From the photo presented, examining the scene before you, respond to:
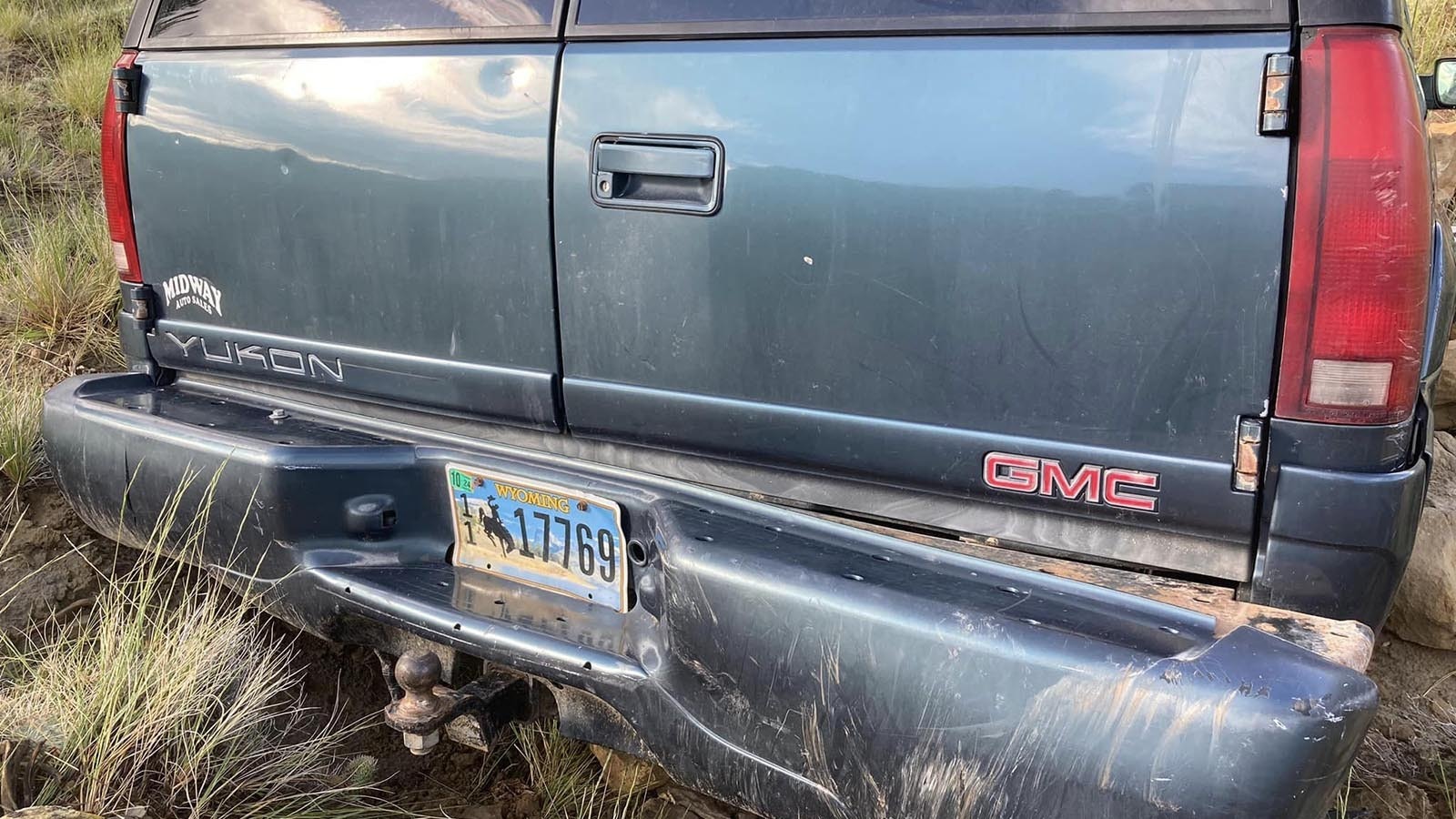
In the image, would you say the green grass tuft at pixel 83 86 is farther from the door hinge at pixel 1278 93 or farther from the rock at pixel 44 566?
the door hinge at pixel 1278 93

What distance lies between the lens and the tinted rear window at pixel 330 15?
2.12 metres

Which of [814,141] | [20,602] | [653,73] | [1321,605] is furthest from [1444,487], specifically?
[20,602]

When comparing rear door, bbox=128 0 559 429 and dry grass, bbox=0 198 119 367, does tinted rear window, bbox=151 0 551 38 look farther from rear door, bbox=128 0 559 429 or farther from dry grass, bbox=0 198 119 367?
dry grass, bbox=0 198 119 367

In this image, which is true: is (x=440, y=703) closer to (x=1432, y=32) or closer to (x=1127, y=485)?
(x=1127, y=485)

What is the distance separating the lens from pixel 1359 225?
59.6 inches

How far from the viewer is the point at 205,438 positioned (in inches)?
95.7

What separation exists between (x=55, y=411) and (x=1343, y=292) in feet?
9.03

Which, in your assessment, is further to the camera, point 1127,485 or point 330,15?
point 330,15

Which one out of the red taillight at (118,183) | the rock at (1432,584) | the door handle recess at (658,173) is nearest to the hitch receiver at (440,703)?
the door handle recess at (658,173)

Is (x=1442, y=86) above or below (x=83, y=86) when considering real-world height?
below

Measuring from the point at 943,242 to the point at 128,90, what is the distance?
1954 mm

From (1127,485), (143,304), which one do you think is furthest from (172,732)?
(1127,485)

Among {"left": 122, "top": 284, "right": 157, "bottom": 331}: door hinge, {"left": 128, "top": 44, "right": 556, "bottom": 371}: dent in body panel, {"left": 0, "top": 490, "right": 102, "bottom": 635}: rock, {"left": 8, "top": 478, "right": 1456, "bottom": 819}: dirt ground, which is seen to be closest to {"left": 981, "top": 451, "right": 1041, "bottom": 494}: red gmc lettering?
{"left": 128, "top": 44, "right": 556, "bottom": 371}: dent in body panel

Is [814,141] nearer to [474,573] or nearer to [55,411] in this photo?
[474,573]
